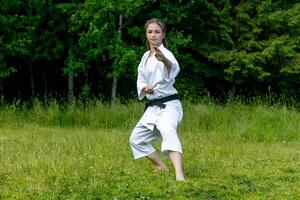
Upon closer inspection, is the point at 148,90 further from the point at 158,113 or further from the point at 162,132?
the point at 162,132

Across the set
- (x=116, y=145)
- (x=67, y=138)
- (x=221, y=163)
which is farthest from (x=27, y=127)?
(x=221, y=163)

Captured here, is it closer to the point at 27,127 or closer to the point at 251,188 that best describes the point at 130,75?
the point at 27,127

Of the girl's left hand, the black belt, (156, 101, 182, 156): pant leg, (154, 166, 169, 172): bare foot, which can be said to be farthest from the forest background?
the girl's left hand

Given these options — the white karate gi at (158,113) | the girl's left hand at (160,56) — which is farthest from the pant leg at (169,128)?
the girl's left hand at (160,56)

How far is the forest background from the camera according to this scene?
18891mm

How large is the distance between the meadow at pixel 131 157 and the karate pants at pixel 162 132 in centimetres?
32

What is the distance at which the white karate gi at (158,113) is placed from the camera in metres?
6.70

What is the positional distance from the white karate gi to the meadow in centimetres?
39

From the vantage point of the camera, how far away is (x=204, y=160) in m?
8.26

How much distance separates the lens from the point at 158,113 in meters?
6.97

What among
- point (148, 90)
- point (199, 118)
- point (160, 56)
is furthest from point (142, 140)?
point (199, 118)

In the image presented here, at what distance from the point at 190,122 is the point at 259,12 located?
9312 mm

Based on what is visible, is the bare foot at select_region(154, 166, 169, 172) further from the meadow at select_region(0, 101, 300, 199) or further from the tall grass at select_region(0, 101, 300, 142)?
the tall grass at select_region(0, 101, 300, 142)

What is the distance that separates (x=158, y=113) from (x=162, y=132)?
1.06 feet
